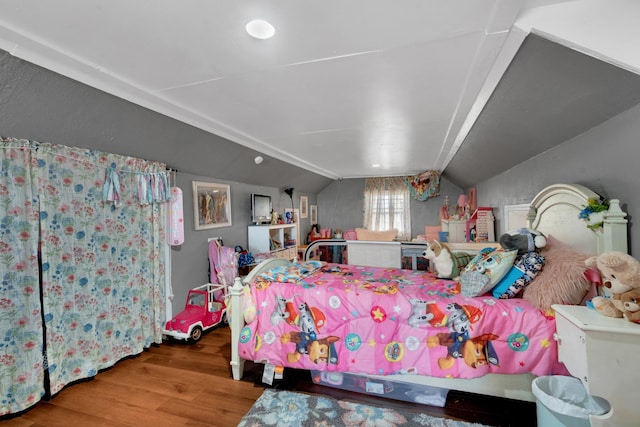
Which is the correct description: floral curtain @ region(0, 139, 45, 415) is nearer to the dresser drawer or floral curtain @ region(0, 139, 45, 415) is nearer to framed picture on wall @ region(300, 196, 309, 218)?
the dresser drawer

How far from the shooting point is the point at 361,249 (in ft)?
15.2

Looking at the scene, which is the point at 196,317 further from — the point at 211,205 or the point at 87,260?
the point at 211,205

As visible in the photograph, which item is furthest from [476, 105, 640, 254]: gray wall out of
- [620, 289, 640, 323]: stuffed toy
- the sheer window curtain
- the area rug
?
the sheer window curtain

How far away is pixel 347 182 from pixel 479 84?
5.37 meters

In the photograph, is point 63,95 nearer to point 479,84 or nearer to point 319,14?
point 319,14

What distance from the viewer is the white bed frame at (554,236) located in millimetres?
1563

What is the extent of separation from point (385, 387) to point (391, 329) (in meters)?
0.49

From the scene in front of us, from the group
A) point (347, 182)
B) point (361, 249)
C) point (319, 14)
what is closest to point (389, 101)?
point (319, 14)

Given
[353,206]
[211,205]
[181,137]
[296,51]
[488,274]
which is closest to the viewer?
[296,51]

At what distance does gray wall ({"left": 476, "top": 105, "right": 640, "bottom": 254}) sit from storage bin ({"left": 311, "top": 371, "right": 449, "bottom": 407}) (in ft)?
4.92

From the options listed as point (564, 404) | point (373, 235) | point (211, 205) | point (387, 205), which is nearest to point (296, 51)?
point (564, 404)

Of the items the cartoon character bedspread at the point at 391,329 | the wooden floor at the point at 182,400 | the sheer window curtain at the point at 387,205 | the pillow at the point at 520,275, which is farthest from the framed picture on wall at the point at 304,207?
the pillow at the point at 520,275

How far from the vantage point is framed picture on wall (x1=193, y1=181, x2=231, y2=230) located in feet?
12.0

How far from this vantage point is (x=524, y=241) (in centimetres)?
211
